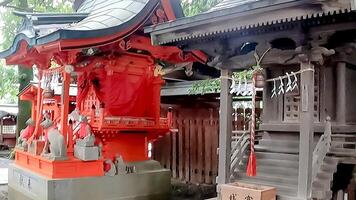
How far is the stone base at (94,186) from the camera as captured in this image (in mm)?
8531

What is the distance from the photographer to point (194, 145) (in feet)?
41.2

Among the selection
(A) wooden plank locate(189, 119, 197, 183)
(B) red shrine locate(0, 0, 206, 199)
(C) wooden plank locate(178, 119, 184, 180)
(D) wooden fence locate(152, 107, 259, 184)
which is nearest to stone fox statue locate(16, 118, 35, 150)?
(B) red shrine locate(0, 0, 206, 199)

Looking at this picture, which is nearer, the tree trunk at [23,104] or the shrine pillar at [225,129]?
the shrine pillar at [225,129]

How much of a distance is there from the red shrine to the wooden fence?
2000 mm

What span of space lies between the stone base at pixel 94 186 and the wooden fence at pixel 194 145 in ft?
6.39

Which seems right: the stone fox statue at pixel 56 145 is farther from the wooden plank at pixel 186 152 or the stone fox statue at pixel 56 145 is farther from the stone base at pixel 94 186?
the wooden plank at pixel 186 152

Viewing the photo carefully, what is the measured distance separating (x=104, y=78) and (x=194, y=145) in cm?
424

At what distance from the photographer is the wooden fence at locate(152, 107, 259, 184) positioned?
12.0m

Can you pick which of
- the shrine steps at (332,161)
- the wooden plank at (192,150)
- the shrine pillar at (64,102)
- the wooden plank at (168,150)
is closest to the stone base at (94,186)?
the shrine pillar at (64,102)

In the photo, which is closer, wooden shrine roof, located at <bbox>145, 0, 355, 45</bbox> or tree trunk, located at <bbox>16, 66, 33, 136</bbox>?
wooden shrine roof, located at <bbox>145, 0, 355, 45</bbox>

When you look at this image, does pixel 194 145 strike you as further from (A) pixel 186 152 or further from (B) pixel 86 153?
(B) pixel 86 153

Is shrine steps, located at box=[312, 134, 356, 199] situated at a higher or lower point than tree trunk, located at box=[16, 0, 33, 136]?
lower

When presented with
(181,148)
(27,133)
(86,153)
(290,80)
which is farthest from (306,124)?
(27,133)

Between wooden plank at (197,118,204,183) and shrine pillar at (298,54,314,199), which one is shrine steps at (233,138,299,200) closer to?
shrine pillar at (298,54,314,199)
